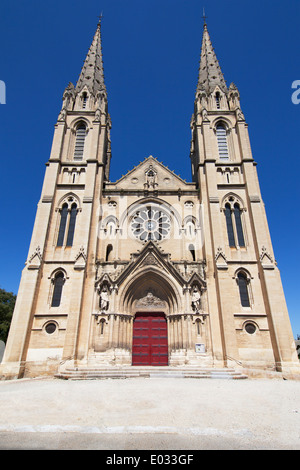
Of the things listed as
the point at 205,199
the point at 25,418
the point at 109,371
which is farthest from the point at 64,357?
the point at 205,199

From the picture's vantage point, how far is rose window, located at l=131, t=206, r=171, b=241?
1969 centimetres

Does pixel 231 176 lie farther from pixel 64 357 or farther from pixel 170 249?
pixel 64 357

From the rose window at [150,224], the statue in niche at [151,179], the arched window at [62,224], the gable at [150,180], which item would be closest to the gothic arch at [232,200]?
the gable at [150,180]

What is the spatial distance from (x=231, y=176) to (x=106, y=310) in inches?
583

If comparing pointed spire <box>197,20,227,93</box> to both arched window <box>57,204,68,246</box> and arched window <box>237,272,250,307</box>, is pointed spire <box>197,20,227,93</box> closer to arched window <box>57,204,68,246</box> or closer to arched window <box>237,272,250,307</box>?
arched window <box>57,204,68,246</box>

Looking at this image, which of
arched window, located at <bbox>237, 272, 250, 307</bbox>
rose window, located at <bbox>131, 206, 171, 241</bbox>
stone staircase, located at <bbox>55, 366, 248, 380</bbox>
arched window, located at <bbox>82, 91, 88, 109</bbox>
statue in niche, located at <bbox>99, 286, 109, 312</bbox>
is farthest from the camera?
arched window, located at <bbox>82, 91, 88, 109</bbox>

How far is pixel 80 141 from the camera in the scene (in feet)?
75.2

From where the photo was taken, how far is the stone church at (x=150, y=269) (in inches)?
591

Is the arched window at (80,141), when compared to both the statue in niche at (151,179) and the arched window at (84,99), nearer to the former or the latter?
the arched window at (84,99)

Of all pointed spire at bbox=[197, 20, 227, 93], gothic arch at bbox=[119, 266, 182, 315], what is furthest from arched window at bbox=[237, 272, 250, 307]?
pointed spire at bbox=[197, 20, 227, 93]

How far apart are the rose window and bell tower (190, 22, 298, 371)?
3316 mm

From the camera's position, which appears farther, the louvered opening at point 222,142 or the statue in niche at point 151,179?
the louvered opening at point 222,142

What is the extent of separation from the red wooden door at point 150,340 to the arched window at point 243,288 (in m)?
5.55

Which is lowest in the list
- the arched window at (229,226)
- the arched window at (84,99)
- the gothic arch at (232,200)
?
the arched window at (229,226)
